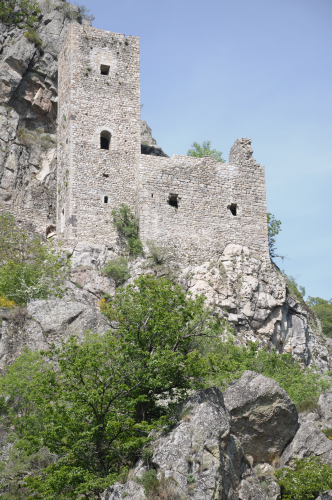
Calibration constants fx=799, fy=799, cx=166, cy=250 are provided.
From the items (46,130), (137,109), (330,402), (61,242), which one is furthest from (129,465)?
(46,130)

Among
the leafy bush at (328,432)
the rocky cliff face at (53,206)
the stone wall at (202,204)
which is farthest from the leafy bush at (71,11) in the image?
the leafy bush at (328,432)

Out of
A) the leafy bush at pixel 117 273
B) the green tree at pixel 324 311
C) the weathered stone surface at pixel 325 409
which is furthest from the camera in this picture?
the green tree at pixel 324 311

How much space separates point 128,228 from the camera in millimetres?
32531

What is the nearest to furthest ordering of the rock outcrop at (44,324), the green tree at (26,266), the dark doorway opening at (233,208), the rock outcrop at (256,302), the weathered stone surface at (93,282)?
the rock outcrop at (44,324) < the green tree at (26,266) < the weathered stone surface at (93,282) < the rock outcrop at (256,302) < the dark doorway opening at (233,208)

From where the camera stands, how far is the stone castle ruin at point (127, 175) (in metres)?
33.1

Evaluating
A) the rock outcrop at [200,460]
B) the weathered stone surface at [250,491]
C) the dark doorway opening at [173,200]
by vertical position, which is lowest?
the weathered stone surface at [250,491]

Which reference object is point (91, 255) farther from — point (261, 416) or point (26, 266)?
point (261, 416)

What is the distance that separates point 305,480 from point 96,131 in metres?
18.2

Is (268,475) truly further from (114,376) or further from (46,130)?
(46,130)

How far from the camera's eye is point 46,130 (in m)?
39.9

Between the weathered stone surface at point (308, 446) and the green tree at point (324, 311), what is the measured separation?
90.8ft

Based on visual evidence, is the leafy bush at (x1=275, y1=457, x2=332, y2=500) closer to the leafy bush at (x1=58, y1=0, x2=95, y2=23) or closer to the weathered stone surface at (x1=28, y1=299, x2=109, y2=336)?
the weathered stone surface at (x1=28, y1=299, x2=109, y2=336)

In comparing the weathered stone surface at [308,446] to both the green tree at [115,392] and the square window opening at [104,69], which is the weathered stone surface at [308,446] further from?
the square window opening at [104,69]

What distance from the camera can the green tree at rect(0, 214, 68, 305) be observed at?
1174 inches
